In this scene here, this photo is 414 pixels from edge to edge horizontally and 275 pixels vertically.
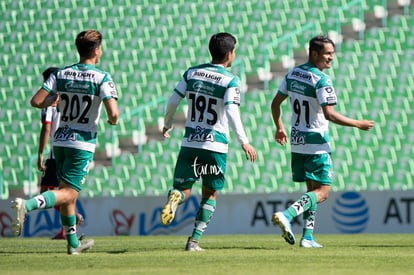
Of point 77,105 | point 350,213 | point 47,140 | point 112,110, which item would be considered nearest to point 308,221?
point 112,110

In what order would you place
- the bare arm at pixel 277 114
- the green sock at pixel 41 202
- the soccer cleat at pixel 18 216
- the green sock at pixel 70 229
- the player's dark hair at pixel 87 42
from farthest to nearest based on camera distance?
the bare arm at pixel 277 114 → the green sock at pixel 70 229 → the player's dark hair at pixel 87 42 → the green sock at pixel 41 202 → the soccer cleat at pixel 18 216

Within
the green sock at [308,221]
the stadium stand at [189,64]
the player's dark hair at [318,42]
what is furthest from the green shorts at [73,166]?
the stadium stand at [189,64]

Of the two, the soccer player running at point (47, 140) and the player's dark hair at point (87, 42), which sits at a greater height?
the player's dark hair at point (87, 42)

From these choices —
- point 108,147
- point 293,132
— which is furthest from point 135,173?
point 293,132

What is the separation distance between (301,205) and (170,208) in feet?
4.48

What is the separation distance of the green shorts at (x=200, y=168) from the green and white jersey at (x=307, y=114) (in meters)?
1.02

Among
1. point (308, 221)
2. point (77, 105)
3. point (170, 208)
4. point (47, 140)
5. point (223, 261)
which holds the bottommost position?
point (223, 261)

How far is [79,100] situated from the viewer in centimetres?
928

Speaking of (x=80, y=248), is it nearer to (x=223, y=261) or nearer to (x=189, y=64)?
(x=223, y=261)

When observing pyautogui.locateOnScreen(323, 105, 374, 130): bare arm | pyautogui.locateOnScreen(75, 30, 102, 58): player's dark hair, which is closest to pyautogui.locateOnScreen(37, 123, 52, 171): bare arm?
pyautogui.locateOnScreen(75, 30, 102, 58): player's dark hair

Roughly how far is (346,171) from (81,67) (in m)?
9.41

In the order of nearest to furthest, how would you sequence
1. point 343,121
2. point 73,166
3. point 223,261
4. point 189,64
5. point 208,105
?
1. point 223,261
2. point 73,166
3. point 208,105
4. point 343,121
5. point 189,64

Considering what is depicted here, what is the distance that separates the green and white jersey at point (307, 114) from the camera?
10164 millimetres

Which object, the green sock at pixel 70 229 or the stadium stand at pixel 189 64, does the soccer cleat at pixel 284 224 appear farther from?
the stadium stand at pixel 189 64
